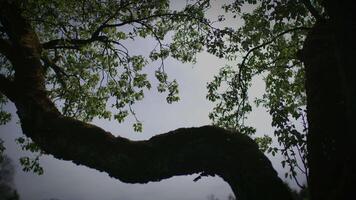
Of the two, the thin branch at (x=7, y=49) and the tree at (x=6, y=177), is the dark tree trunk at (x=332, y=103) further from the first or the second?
the tree at (x=6, y=177)

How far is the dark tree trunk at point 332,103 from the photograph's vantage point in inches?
173

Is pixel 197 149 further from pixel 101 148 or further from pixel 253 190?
pixel 101 148

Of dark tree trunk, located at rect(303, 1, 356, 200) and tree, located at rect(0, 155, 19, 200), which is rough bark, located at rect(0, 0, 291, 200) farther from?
tree, located at rect(0, 155, 19, 200)

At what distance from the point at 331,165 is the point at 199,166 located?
2.07m

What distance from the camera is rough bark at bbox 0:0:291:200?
493 cm

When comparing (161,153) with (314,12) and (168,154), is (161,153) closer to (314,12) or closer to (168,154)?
(168,154)

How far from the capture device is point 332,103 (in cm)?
561

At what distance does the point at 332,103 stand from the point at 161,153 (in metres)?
3.08

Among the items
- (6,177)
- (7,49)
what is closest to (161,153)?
(7,49)

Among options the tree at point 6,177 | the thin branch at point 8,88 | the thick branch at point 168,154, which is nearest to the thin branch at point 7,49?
the thin branch at point 8,88

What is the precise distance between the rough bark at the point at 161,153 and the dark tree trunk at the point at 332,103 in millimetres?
784

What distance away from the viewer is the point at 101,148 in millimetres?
5555

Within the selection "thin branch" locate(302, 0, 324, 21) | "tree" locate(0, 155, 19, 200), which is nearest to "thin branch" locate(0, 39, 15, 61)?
"thin branch" locate(302, 0, 324, 21)

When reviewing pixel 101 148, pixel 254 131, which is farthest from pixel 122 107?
pixel 101 148
